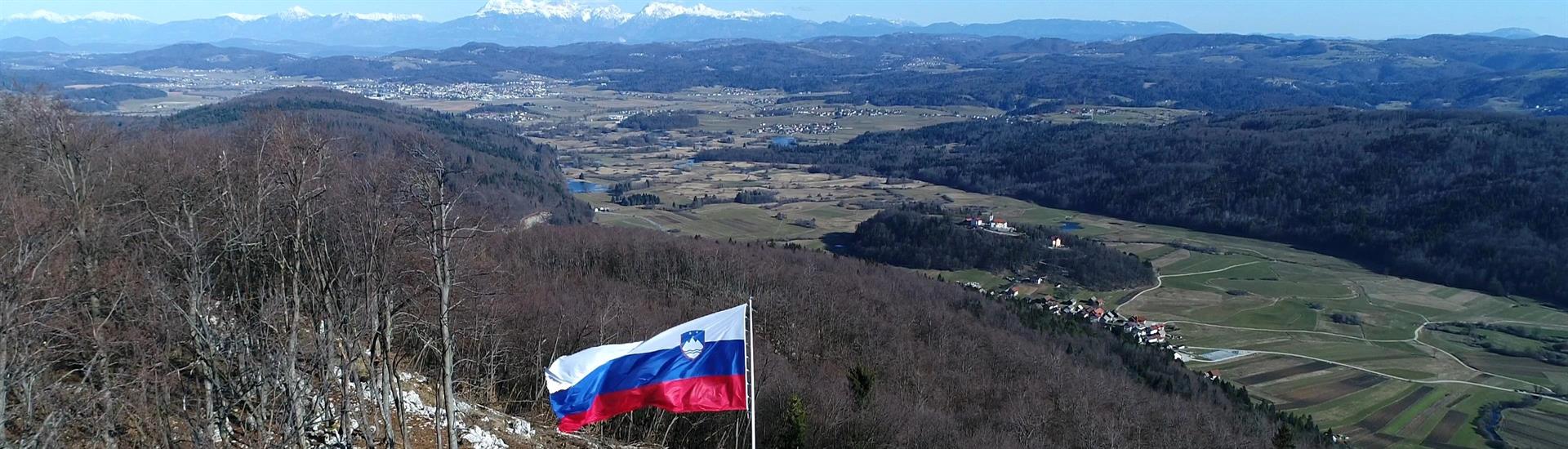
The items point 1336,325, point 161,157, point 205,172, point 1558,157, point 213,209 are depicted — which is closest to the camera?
point 213,209

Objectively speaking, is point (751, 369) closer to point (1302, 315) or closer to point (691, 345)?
point (691, 345)

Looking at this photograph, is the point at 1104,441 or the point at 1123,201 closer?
the point at 1104,441

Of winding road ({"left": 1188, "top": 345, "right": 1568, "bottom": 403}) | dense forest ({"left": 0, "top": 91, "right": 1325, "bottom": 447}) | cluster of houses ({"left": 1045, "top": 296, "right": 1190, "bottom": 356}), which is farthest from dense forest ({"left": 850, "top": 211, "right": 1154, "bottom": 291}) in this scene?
dense forest ({"left": 0, "top": 91, "right": 1325, "bottom": 447})

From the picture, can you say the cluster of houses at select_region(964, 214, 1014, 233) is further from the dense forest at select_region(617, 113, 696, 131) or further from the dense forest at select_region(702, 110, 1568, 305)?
the dense forest at select_region(617, 113, 696, 131)

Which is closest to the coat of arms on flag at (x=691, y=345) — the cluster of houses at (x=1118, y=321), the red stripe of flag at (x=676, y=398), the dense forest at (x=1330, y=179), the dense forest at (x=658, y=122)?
the red stripe of flag at (x=676, y=398)

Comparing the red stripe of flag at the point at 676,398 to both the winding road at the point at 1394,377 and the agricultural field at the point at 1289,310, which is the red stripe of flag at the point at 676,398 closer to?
the agricultural field at the point at 1289,310

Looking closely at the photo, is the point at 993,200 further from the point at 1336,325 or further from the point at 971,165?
the point at 1336,325

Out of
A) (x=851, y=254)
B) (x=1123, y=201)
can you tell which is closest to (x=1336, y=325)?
(x=851, y=254)
